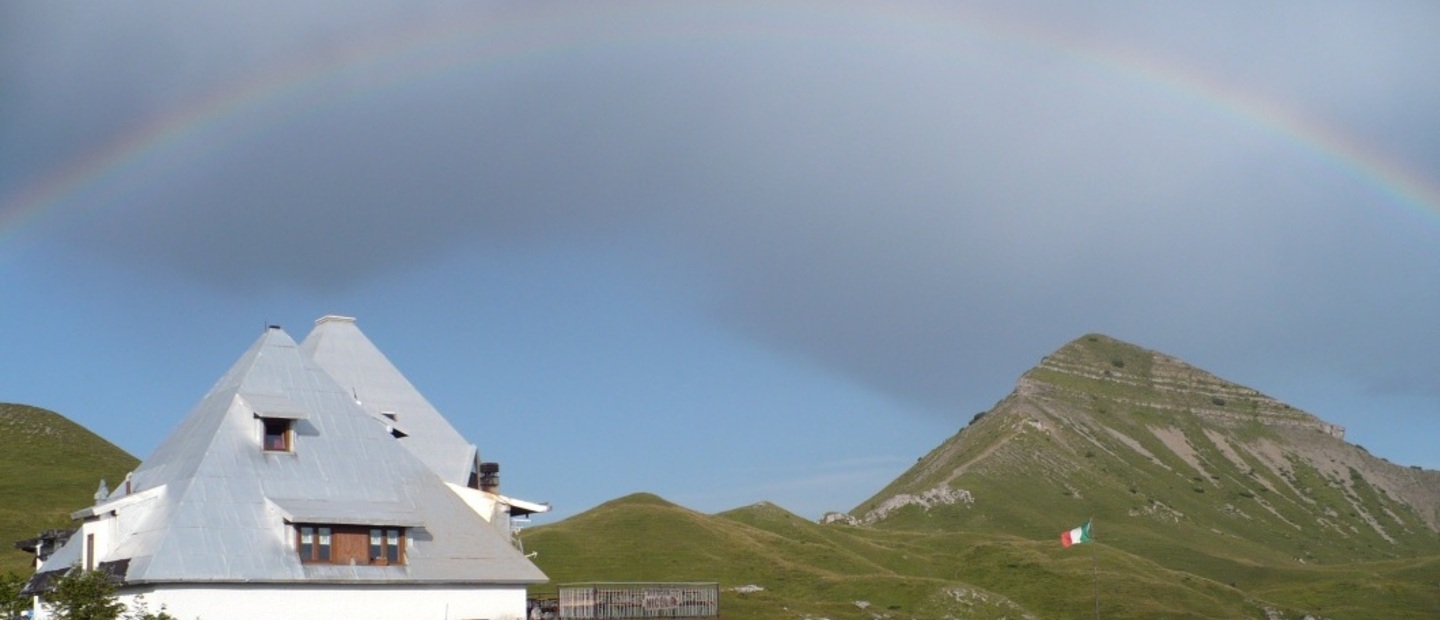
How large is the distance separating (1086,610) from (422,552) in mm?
72278

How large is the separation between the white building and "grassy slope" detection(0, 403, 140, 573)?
41.3m

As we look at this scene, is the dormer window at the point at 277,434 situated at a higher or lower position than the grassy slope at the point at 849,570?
higher

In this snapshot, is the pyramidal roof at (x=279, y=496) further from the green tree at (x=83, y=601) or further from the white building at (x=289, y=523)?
the green tree at (x=83, y=601)

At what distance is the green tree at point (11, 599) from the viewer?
4888 centimetres

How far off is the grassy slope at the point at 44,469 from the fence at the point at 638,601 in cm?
4447

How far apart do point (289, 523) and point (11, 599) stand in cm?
965

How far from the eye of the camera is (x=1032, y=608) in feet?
375

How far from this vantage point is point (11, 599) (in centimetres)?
4938

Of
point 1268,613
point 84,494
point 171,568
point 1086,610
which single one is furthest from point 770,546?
point 171,568

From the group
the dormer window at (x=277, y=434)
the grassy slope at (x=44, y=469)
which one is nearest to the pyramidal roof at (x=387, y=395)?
the dormer window at (x=277, y=434)

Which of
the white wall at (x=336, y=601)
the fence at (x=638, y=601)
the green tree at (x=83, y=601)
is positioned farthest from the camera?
the fence at (x=638, y=601)

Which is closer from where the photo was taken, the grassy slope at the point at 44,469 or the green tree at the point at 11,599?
the green tree at the point at 11,599

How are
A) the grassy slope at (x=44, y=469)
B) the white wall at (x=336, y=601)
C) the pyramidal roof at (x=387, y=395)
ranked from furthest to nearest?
the grassy slope at (x=44, y=469) → the pyramidal roof at (x=387, y=395) → the white wall at (x=336, y=601)

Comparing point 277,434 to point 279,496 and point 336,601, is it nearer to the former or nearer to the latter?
point 279,496
